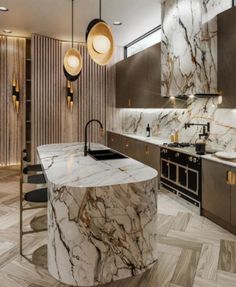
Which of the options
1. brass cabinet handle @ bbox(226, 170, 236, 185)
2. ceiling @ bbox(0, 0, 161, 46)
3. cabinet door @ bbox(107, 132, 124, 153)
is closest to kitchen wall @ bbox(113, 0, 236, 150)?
ceiling @ bbox(0, 0, 161, 46)

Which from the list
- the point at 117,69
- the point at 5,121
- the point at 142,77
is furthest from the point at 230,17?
the point at 5,121

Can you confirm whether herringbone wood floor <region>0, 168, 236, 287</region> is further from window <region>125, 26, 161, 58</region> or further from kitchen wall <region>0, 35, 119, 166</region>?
window <region>125, 26, 161, 58</region>

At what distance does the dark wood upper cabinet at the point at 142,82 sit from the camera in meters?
5.04

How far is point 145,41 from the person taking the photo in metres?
6.37

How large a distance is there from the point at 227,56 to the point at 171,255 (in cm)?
243

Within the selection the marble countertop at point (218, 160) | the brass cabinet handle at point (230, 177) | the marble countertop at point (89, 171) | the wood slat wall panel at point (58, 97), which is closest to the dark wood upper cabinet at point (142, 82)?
the wood slat wall panel at point (58, 97)

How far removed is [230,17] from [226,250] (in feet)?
8.80

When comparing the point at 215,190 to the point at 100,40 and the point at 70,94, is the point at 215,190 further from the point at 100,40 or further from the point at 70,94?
the point at 70,94

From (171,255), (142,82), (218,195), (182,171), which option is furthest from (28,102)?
(171,255)

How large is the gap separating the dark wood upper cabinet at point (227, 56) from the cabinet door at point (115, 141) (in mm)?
3225

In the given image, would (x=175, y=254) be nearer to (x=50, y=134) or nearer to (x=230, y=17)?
(x=230, y=17)

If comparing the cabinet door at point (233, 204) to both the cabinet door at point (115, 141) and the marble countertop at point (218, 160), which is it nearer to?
the marble countertop at point (218, 160)

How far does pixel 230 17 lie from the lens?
3.43 metres

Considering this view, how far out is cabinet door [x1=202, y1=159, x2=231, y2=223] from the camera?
3.24m
